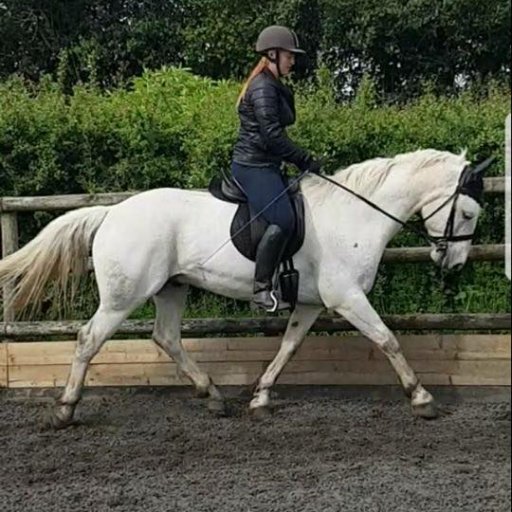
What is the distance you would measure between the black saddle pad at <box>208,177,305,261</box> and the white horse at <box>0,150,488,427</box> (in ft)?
0.20

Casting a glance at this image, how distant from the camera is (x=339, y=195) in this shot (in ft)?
19.9

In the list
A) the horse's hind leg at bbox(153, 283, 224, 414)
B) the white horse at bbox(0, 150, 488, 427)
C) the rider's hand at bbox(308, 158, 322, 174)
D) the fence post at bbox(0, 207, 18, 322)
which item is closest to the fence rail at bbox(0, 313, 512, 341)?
the fence post at bbox(0, 207, 18, 322)

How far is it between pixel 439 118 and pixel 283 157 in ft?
5.71

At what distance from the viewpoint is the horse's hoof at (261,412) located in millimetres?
6165

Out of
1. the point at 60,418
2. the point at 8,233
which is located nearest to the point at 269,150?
the point at 60,418

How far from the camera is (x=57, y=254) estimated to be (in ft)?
20.8

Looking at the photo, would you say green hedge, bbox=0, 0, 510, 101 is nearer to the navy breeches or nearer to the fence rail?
the fence rail

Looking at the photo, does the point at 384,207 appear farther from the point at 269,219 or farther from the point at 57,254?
the point at 57,254

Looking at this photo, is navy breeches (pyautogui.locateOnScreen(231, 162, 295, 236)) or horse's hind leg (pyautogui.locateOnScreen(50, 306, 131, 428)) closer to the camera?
navy breeches (pyautogui.locateOnScreen(231, 162, 295, 236))

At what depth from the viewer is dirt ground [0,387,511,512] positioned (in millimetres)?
4387

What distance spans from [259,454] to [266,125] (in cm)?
193

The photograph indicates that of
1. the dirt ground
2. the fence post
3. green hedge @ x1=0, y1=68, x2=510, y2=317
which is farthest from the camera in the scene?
the fence post

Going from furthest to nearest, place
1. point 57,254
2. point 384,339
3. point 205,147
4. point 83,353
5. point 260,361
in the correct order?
1. point 205,147
2. point 260,361
3. point 57,254
4. point 83,353
5. point 384,339

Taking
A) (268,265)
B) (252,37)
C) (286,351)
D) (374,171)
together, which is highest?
(252,37)
